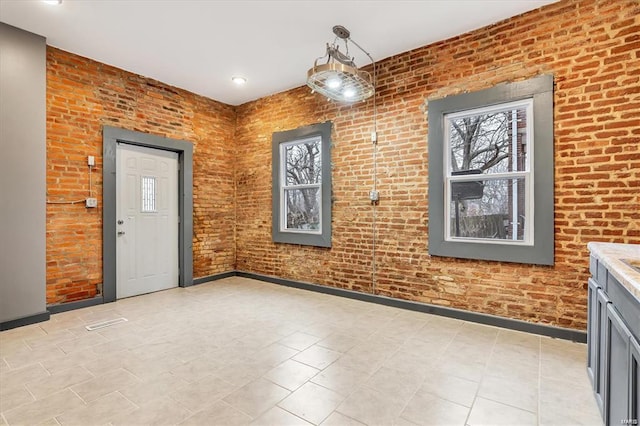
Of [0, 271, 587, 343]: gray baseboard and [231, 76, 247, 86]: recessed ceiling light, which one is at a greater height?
[231, 76, 247, 86]: recessed ceiling light

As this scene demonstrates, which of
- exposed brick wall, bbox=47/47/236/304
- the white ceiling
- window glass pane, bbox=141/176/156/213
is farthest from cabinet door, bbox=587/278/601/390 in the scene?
window glass pane, bbox=141/176/156/213

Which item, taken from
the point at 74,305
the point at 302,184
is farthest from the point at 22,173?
the point at 302,184

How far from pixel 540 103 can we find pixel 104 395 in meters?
4.45

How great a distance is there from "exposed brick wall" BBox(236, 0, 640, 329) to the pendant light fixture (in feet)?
1.80

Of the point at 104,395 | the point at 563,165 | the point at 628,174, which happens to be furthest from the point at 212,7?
the point at 628,174

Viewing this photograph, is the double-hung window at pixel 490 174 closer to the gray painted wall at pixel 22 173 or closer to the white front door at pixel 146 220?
the white front door at pixel 146 220

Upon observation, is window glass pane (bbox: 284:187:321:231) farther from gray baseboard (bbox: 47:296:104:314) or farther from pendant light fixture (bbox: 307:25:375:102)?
gray baseboard (bbox: 47:296:104:314)

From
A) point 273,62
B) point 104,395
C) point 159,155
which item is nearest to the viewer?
point 104,395

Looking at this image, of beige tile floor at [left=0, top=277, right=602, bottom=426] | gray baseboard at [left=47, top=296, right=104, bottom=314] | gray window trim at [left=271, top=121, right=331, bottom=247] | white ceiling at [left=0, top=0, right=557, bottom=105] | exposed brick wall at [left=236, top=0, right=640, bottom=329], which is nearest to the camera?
beige tile floor at [left=0, top=277, right=602, bottom=426]

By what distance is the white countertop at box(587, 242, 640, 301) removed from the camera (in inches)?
49.3

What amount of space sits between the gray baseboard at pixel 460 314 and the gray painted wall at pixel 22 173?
3281mm

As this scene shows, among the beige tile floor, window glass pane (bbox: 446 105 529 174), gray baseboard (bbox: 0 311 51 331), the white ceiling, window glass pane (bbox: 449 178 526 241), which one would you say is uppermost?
the white ceiling

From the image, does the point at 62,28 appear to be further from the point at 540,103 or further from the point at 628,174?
the point at 628,174

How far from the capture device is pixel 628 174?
8.95 ft
